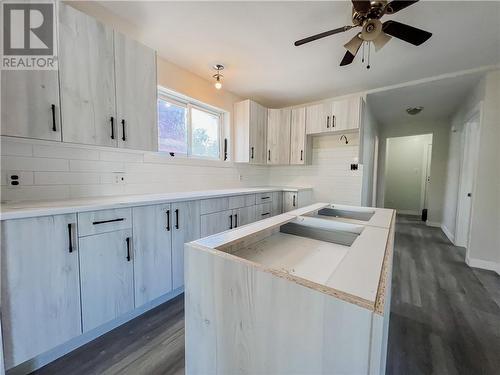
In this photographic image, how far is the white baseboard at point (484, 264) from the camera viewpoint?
104 inches

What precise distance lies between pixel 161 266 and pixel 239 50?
2.33m

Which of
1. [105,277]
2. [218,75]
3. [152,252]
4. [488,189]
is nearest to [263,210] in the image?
[152,252]

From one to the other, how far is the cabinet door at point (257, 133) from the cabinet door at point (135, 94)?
68.7 inches

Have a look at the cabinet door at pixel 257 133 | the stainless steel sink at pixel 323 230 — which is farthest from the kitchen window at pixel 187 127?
the stainless steel sink at pixel 323 230

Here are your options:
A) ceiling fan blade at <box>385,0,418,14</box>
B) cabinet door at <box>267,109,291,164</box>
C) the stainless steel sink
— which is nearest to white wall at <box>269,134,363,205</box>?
cabinet door at <box>267,109,291,164</box>

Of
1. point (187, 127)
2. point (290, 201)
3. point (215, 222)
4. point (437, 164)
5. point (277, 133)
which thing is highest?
point (277, 133)

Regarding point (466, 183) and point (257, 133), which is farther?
point (257, 133)

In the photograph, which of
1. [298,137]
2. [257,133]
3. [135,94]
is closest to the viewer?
[135,94]

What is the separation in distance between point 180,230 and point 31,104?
1.35 meters

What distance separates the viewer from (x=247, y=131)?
3430mm

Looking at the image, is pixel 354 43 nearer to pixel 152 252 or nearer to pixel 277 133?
pixel 277 133

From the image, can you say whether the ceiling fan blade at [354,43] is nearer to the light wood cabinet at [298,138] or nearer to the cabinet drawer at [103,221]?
the light wood cabinet at [298,138]

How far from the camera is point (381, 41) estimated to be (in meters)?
1.71

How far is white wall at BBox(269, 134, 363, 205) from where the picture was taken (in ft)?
11.7
